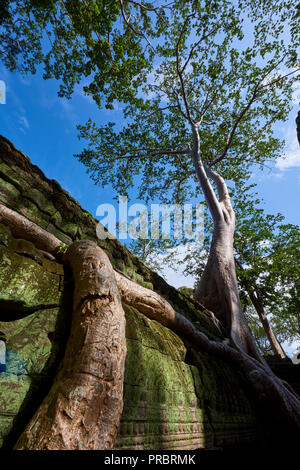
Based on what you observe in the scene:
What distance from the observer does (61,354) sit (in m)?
1.18

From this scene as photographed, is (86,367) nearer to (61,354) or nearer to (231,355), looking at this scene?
(61,354)

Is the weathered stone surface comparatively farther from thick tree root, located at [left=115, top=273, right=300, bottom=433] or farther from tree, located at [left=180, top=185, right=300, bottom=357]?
tree, located at [left=180, top=185, right=300, bottom=357]

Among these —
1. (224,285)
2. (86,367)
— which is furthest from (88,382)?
(224,285)

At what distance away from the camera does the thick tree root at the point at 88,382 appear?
2.69 ft

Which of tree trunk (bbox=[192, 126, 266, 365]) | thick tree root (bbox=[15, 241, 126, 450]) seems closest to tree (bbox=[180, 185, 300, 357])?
tree trunk (bbox=[192, 126, 266, 365])

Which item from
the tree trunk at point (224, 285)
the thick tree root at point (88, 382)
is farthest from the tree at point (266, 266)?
the thick tree root at point (88, 382)

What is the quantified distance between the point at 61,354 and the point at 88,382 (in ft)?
1.06

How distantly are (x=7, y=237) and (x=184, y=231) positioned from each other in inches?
434

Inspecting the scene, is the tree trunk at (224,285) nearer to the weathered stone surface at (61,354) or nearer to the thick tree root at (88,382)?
the weathered stone surface at (61,354)

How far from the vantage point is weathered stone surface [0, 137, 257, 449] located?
3.46 feet

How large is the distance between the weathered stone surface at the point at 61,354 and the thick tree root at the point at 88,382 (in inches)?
5.2

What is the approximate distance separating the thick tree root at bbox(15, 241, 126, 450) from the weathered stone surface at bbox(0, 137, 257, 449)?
0.13 m

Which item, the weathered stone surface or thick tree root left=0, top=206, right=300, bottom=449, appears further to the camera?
the weathered stone surface

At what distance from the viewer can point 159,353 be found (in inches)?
67.0
